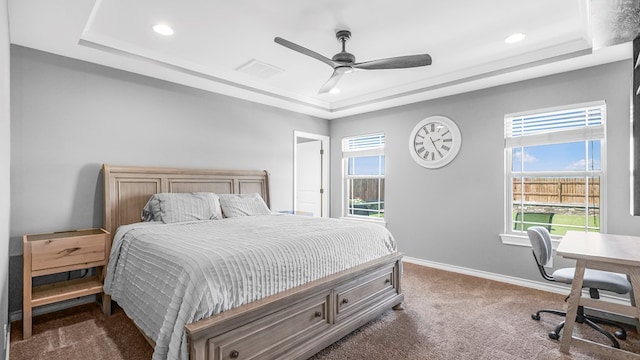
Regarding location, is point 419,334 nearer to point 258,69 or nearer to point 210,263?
point 210,263

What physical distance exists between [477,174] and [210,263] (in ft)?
12.1

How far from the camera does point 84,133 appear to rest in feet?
10.5

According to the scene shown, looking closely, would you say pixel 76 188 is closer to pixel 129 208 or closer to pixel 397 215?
pixel 129 208

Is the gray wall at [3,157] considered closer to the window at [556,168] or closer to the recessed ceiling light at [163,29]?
the recessed ceiling light at [163,29]

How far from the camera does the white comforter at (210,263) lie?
1.71m

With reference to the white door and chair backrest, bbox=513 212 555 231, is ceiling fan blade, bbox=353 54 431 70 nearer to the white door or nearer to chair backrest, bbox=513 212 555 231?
chair backrest, bbox=513 212 555 231

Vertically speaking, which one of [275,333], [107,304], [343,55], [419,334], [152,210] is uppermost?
[343,55]

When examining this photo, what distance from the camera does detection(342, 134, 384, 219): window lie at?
211 inches

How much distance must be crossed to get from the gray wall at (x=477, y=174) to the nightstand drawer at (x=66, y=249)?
12.9ft

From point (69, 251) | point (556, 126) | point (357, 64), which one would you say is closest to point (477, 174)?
point (556, 126)

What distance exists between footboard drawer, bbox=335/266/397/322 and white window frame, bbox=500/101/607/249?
191 centimetres

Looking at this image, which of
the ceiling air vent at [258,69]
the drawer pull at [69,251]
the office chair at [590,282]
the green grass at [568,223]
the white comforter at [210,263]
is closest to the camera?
the white comforter at [210,263]

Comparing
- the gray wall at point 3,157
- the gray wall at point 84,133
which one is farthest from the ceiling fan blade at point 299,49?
the gray wall at point 84,133

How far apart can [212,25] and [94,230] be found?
7.70 feet
